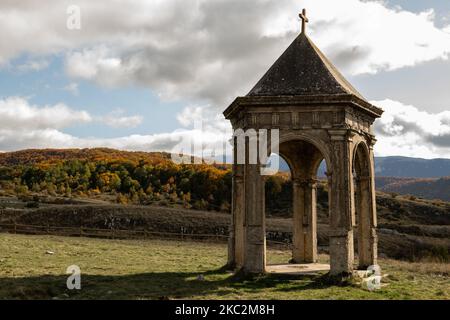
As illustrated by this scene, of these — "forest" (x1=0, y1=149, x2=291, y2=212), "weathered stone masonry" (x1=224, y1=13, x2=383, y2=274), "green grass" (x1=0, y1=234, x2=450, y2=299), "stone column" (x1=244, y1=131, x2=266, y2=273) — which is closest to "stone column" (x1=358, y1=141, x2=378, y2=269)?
"weathered stone masonry" (x1=224, y1=13, x2=383, y2=274)

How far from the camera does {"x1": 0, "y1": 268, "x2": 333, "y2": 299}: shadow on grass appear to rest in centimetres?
1308

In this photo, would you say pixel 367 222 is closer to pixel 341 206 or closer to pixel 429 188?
pixel 341 206

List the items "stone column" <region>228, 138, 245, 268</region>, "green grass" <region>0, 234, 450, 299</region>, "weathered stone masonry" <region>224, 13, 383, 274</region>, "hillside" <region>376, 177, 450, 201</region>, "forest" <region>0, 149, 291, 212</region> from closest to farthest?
1. "green grass" <region>0, 234, 450, 299</region>
2. "weathered stone masonry" <region>224, 13, 383, 274</region>
3. "stone column" <region>228, 138, 245, 268</region>
4. "forest" <region>0, 149, 291, 212</region>
5. "hillside" <region>376, 177, 450, 201</region>

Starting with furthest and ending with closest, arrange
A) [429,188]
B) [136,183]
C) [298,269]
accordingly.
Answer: [429,188]
[136,183]
[298,269]

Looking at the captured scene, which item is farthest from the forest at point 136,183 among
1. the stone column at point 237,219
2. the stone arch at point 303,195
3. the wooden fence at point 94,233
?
the stone column at point 237,219

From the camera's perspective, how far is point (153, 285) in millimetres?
14914

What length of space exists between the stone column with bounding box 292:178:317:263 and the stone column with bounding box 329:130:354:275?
488 centimetres

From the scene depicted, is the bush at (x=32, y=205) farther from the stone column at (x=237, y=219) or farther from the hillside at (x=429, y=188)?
the hillside at (x=429, y=188)

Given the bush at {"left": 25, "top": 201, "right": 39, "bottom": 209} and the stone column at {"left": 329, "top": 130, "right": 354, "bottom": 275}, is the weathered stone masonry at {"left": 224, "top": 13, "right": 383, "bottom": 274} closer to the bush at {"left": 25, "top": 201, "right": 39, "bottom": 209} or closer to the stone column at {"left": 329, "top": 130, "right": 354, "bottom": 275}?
the stone column at {"left": 329, "top": 130, "right": 354, "bottom": 275}

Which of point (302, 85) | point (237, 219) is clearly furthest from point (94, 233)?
point (302, 85)

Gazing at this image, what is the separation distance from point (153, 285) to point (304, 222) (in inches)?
328

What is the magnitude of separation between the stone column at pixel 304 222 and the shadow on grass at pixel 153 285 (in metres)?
4.46
